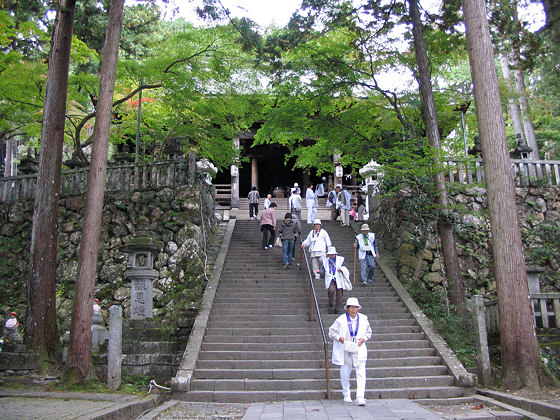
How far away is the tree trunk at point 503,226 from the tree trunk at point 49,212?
777 centimetres

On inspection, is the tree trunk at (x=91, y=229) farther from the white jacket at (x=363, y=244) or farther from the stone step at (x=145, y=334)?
the white jacket at (x=363, y=244)

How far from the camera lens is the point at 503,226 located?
741 centimetres

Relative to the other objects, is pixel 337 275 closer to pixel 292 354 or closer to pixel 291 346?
pixel 291 346

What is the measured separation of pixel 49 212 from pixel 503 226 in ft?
27.3

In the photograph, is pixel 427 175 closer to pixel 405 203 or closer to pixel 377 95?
pixel 405 203

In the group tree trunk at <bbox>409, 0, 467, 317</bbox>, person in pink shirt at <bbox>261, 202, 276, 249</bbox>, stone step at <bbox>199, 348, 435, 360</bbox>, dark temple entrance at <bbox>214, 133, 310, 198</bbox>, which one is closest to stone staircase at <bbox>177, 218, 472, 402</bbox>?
stone step at <bbox>199, 348, 435, 360</bbox>

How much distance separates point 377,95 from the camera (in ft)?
45.2

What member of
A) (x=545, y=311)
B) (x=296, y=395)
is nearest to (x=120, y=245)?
(x=296, y=395)

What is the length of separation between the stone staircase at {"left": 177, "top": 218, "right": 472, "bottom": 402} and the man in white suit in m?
0.80

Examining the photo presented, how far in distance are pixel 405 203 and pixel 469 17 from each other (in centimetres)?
487

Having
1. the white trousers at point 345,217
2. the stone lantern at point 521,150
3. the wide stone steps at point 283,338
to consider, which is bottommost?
the wide stone steps at point 283,338

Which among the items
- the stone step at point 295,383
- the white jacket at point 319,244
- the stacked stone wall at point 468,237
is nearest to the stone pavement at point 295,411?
the stone step at point 295,383

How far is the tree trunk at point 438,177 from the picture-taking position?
10.4m

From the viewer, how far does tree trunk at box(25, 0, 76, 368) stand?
27.8ft
